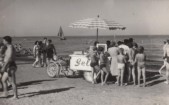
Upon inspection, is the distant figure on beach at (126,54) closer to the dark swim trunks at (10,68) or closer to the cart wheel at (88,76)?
the cart wheel at (88,76)

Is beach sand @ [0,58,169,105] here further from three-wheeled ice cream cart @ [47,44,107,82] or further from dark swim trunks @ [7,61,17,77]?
dark swim trunks @ [7,61,17,77]

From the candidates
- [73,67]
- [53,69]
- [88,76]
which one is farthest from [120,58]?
[53,69]

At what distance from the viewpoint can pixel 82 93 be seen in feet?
35.6

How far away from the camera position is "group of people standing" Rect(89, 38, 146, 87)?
1257 cm

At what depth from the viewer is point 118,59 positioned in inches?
496

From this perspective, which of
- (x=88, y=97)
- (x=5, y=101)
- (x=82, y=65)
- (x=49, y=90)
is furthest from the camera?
(x=82, y=65)

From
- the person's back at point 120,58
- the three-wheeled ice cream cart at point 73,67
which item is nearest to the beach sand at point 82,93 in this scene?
the three-wheeled ice cream cart at point 73,67

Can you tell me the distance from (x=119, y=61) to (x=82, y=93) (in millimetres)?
2475

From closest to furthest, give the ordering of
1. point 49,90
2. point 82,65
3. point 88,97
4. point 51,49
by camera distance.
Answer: point 88,97 → point 49,90 → point 82,65 → point 51,49

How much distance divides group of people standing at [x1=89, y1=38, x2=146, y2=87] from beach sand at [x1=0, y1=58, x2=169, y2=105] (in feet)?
1.77

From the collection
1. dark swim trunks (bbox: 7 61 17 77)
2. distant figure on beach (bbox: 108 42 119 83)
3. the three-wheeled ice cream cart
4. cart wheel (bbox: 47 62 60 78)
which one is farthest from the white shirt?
dark swim trunks (bbox: 7 61 17 77)

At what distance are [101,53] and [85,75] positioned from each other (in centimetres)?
164

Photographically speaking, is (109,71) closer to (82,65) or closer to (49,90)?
(82,65)

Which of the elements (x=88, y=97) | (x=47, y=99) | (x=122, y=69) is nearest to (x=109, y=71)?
(x=122, y=69)
